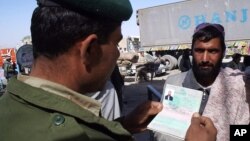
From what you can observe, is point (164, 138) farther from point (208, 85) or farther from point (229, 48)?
point (229, 48)

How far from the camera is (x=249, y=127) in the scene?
7.42 feet

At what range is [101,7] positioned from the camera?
1062 mm

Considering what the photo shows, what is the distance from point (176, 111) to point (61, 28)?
79 centimetres

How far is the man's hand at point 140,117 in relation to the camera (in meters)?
1.56

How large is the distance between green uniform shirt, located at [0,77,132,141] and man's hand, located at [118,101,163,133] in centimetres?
46

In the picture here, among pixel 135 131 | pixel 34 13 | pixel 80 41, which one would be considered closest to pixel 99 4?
pixel 80 41

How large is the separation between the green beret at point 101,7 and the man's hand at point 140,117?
58cm

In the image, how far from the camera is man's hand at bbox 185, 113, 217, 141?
1.36m

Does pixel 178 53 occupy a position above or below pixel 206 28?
below

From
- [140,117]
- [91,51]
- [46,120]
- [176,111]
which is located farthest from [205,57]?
[46,120]

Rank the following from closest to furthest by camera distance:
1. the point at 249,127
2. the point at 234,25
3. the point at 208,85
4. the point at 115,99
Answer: the point at 249,127 → the point at 208,85 → the point at 115,99 → the point at 234,25

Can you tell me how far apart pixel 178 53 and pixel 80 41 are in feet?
57.2

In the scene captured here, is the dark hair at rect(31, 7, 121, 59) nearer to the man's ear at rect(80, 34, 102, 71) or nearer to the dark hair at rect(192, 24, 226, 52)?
the man's ear at rect(80, 34, 102, 71)

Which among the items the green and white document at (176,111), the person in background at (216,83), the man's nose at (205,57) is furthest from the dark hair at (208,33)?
the green and white document at (176,111)
